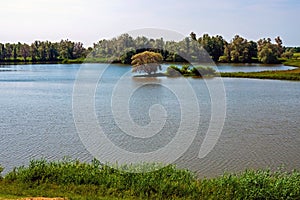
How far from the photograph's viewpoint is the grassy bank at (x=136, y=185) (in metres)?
6.54

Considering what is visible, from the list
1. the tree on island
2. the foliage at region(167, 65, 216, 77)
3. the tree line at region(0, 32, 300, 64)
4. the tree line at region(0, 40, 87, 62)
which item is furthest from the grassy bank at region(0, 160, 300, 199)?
the tree line at region(0, 40, 87, 62)

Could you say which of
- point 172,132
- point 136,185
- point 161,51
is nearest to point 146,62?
point 161,51

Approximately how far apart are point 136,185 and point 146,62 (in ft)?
109

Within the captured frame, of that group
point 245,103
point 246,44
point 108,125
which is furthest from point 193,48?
point 246,44

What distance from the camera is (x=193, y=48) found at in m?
41.2

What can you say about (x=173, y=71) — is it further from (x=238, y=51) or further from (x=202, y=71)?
(x=238, y=51)

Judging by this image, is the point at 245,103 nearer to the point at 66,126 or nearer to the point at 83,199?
the point at 66,126

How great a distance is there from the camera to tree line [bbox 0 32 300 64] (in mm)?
39147

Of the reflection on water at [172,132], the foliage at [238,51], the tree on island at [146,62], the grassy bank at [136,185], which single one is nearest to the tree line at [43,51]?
the foliage at [238,51]

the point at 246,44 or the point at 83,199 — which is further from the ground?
the point at 246,44

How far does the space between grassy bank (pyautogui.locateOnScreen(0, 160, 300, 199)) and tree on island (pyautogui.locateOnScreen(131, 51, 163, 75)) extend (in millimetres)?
32186

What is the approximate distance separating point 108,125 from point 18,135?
3025mm

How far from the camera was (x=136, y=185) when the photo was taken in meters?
6.93

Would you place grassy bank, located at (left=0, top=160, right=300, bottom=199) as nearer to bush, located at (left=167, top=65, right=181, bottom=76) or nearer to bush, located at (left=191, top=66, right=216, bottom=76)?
bush, located at (left=167, top=65, right=181, bottom=76)
